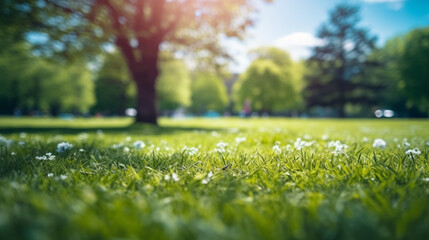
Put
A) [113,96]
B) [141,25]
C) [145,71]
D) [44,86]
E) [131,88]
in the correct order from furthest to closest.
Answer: [113,96], [131,88], [44,86], [145,71], [141,25]

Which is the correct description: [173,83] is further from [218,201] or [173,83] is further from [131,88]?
[218,201]

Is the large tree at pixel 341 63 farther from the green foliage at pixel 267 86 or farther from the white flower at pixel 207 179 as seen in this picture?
the white flower at pixel 207 179

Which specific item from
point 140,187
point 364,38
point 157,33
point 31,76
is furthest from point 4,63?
point 364,38

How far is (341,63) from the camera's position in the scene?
1420 inches

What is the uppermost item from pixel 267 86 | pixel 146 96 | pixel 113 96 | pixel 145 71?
pixel 267 86

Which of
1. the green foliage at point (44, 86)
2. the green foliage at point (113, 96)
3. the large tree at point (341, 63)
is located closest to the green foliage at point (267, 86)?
the large tree at point (341, 63)

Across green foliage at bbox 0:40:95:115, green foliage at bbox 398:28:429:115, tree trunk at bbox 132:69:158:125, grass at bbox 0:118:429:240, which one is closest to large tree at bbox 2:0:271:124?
tree trunk at bbox 132:69:158:125

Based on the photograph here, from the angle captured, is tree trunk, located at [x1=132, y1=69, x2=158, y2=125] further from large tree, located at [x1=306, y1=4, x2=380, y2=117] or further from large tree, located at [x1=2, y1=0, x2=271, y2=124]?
large tree, located at [x1=306, y1=4, x2=380, y2=117]

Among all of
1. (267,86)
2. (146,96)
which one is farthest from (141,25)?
(267,86)

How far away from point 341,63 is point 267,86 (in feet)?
39.8

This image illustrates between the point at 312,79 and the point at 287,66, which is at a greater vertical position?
the point at 287,66

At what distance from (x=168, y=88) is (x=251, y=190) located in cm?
4266

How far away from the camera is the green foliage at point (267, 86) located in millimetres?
42062

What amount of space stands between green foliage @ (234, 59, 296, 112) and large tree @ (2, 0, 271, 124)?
2888 cm
